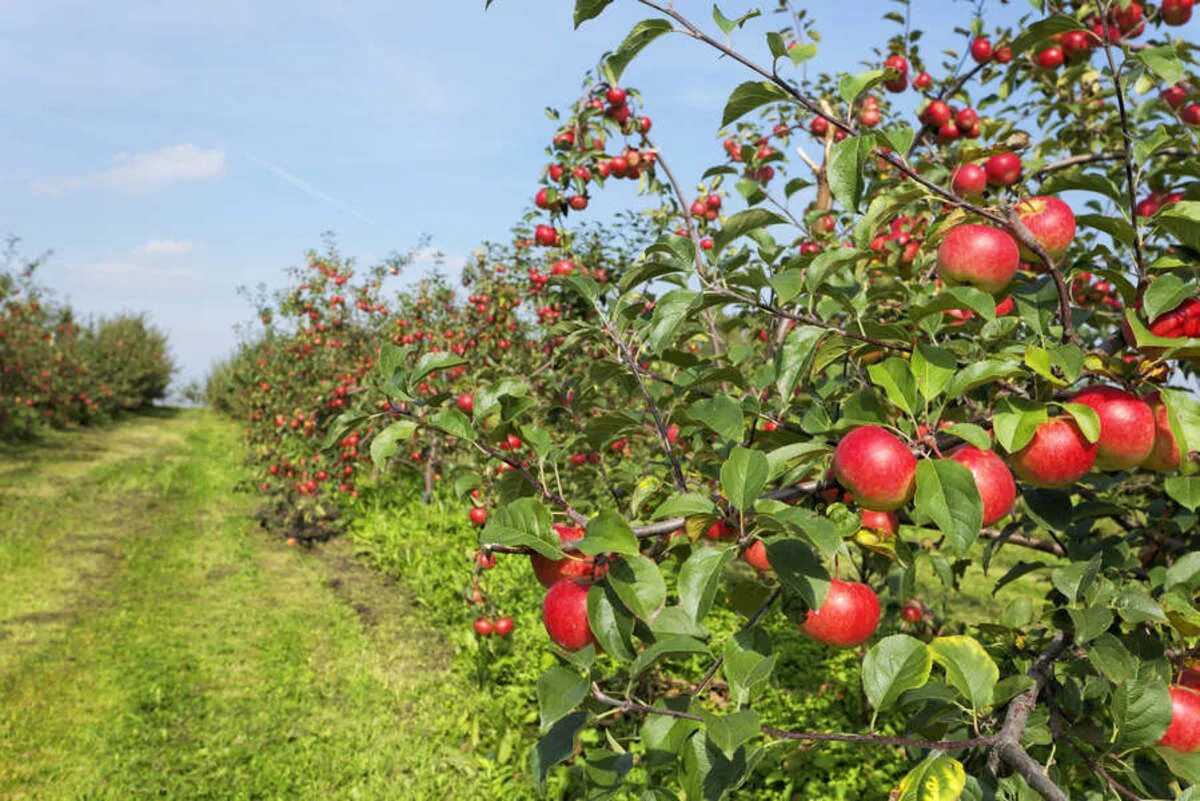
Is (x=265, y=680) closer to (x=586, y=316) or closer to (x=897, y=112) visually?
(x=586, y=316)

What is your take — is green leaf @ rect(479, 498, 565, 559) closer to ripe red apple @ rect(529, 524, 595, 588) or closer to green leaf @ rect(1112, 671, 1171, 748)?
ripe red apple @ rect(529, 524, 595, 588)

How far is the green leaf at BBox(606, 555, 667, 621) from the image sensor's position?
1102 mm

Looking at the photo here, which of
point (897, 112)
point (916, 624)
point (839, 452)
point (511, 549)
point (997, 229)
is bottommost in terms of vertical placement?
point (916, 624)

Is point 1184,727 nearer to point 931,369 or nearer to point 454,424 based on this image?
point 931,369

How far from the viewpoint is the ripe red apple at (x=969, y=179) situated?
1653 mm

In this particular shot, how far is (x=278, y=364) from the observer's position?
1052 centimetres

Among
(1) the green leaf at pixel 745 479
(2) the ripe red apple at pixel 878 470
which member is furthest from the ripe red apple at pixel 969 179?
(1) the green leaf at pixel 745 479

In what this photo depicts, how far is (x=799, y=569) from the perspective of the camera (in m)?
1.12

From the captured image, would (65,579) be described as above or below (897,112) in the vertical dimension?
below

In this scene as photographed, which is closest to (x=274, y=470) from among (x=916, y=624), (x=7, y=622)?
(x=7, y=622)

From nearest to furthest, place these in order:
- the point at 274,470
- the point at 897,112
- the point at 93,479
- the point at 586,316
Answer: the point at 897,112 → the point at 586,316 → the point at 274,470 → the point at 93,479

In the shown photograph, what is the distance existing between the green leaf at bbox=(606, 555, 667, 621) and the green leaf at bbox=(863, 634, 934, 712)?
0.37m

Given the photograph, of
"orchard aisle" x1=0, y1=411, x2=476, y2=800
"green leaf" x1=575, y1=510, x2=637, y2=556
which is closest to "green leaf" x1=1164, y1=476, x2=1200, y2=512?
"green leaf" x1=575, y1=510, x2=637, y2=556

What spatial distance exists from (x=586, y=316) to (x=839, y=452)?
4099 mm
